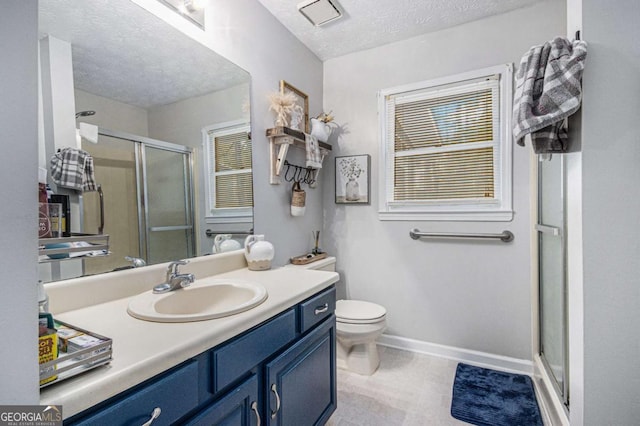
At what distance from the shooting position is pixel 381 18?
6.79ft

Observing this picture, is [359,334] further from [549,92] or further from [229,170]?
[549,92]

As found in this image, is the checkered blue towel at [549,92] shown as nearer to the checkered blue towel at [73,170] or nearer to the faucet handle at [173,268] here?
the faucet handle at [173,268]

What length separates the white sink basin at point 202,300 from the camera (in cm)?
99

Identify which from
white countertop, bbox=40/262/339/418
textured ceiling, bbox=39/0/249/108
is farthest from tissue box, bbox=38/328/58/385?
textured ceiling, bbox=39/0/249/108

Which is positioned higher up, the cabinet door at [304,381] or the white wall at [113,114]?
the white wall at [113,114]

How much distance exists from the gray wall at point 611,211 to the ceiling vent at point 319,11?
1346 millimetres

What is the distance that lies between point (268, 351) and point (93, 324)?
1.82ft

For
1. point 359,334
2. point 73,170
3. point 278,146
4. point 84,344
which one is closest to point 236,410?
point 84,344

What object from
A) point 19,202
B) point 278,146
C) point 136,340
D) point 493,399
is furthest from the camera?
point 278,146

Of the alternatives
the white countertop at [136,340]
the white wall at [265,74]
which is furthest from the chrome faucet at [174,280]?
the white wall at [265,74]

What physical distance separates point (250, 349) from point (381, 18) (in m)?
2.20

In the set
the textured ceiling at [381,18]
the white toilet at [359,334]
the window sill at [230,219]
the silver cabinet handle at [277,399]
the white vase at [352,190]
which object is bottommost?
the white toilet at [359,334]

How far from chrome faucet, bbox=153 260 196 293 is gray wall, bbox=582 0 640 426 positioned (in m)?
1.58

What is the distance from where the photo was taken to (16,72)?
19.1 inches
